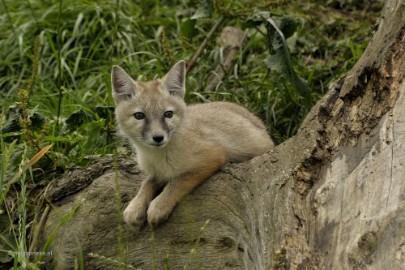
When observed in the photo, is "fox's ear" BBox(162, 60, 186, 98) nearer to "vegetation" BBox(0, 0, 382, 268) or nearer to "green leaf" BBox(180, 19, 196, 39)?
"vegetation" BBox(0, 0, 382, 268)

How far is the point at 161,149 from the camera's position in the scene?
17.7 ft

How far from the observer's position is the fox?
16.8 ft

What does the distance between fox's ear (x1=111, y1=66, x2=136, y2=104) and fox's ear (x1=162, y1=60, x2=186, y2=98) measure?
0.83 feet

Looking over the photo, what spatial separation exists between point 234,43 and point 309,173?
165 inches

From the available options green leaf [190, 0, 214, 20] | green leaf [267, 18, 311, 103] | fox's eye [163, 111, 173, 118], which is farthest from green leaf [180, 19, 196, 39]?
fox's eye [163, 111, 173, 118]

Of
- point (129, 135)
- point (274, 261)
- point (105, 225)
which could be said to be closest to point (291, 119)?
point (129, 135)

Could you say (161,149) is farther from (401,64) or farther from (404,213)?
(404,213)

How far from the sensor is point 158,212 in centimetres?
496

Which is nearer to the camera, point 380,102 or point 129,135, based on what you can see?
point 380,102

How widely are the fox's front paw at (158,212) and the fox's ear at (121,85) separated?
1058 mm

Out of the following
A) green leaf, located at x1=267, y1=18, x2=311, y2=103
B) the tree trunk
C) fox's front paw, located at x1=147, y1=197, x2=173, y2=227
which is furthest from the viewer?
green leaf, located at x1=267, y1=18, x2=311, y2=103

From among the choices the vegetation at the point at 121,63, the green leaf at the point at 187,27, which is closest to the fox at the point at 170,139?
the vegetation at the point at 121,63

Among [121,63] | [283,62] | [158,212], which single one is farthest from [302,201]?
[121,63]

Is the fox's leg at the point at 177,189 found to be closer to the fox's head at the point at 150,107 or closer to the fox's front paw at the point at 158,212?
the fox's front paw at the point at 158,212
